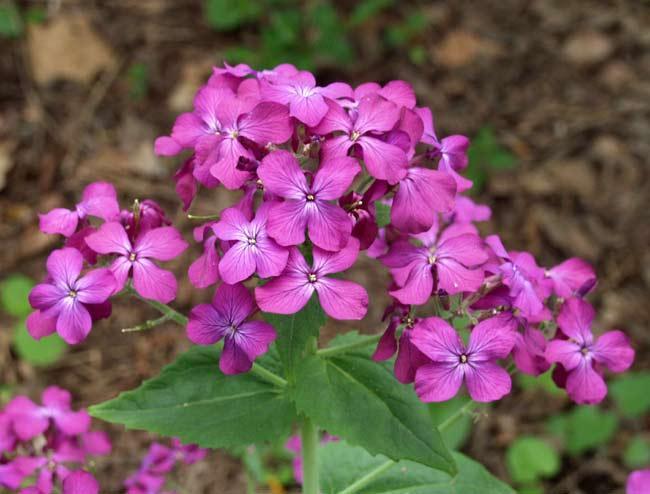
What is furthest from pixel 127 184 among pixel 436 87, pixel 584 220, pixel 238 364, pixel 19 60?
pixel 238 364

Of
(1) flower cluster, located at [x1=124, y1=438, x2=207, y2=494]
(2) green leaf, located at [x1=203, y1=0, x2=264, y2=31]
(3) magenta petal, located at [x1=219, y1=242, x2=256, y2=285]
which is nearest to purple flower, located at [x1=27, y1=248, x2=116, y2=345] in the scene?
(3) magenta petal, located at [x1=219, y1=242, x2=256, y2=285]

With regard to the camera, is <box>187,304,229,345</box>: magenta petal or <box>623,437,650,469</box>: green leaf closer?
<box>187,304,229,345</box>: magenta petal

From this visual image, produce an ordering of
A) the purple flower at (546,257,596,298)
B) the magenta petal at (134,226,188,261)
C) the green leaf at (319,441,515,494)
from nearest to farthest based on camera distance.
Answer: the magenta petal at (134,226,188,261)
the purple flower at (546,257,596,298)
the green leaf at (319,441,515,494)

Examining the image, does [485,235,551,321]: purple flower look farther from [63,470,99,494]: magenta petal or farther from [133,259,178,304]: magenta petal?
[63,470,99,494]: magenta petal

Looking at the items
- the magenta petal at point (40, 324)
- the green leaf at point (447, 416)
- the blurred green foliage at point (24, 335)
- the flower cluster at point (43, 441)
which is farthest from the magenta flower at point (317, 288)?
the blurred green foliage at point (24, 335)

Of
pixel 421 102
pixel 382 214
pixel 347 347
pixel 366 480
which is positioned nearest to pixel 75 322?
pixel 347 347

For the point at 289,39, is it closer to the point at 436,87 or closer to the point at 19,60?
the point at 436,87

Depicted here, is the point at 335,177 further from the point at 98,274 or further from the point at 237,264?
the point at 98,274

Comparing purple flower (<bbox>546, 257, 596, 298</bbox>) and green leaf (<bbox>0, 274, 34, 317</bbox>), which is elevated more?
purple flower (<bbox>546, 257, 596, 298</bbox>)
